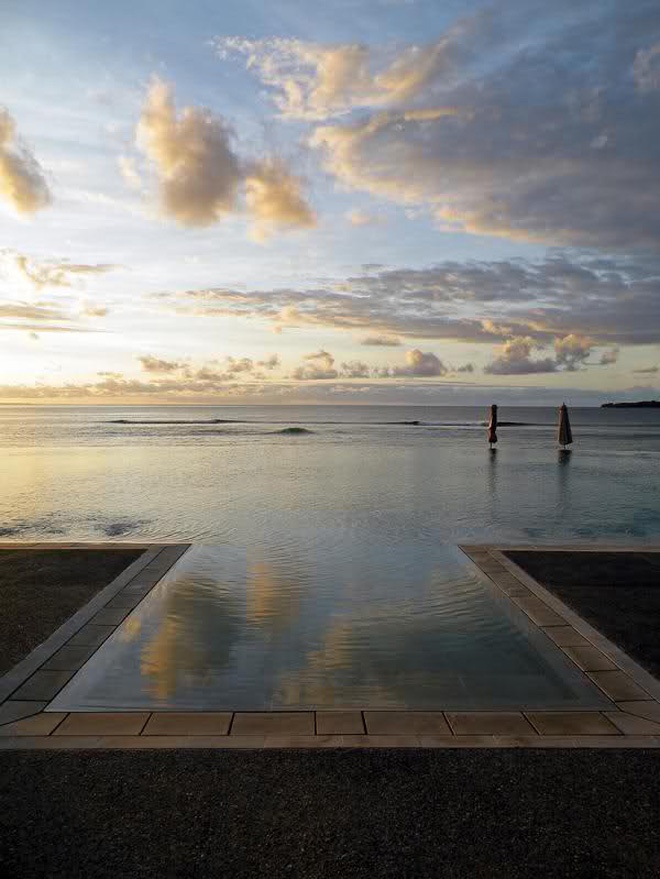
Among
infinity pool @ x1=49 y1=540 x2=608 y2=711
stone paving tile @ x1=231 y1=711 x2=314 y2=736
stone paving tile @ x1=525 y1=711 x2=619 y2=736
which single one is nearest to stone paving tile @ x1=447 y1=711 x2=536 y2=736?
stone paving tile @ x1=525 y1=711 x2=619 y2=736

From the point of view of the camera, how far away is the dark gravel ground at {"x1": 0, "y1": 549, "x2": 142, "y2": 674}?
7.30 m

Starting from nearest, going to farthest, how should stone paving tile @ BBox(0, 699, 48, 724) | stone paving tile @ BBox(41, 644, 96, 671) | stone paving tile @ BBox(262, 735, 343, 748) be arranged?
1. stone paving tile @ BBox(262, 735, 343, 748)
2. stone paving tile @ BBox(0, 699, 48, 724)
3. stone paving tile @ BBox(41, 644, 96, 671)

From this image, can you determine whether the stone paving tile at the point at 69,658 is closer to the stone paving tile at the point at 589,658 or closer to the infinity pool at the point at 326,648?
the infinity pool at the point at 326,648

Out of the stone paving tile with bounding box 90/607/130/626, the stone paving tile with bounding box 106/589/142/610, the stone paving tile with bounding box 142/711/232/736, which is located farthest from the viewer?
the stone paving tile with bounding box 106/589/142/610

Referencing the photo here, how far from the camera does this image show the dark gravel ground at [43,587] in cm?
730

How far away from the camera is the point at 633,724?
5340 mm

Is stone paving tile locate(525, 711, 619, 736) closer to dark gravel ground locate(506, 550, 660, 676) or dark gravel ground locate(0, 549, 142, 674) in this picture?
dark gravel ground locate(506, 550, 660, 676)

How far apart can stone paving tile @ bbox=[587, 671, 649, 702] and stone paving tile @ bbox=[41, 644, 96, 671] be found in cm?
532

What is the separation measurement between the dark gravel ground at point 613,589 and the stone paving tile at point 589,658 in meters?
0.34

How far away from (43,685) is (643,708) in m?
5.61

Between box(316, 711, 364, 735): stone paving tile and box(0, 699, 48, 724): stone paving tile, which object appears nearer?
box(316, 711, 364, 735): stone paving tile

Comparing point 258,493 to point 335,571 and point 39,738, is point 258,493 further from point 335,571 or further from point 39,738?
point 39,738

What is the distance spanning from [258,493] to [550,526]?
9.69 meters

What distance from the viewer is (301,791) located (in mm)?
4352
